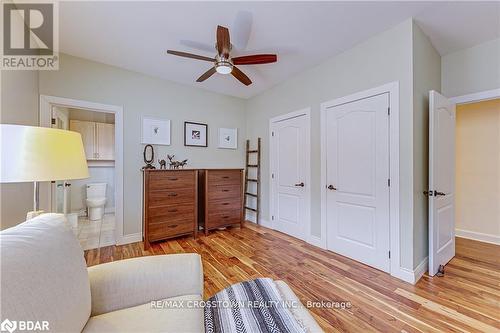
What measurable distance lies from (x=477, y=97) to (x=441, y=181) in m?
1.11

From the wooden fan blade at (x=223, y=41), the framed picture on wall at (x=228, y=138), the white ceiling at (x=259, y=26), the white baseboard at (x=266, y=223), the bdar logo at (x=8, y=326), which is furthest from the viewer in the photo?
the framed picture on wall at (x=228, y=138)

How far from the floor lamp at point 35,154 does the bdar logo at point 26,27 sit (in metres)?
1.44

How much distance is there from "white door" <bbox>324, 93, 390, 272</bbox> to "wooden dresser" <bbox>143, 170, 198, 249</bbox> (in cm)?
200

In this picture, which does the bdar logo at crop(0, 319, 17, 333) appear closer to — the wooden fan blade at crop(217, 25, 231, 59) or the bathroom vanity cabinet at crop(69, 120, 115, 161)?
the wooden fan blade at crop(217, 25, 231, 59)

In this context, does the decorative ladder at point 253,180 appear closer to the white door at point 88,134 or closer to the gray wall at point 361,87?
the gray wall at point 361,87

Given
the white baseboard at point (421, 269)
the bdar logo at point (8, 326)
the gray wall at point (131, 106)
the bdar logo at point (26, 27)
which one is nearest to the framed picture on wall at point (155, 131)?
the gray wall at point (131, 106)

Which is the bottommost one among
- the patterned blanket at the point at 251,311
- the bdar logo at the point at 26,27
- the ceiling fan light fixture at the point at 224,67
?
the patterned blanket at the point at 251,311

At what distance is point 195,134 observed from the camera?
3.81 meters

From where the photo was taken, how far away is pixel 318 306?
68.6 inches

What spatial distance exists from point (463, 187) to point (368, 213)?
2.25m

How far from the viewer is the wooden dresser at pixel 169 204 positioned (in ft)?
9.59

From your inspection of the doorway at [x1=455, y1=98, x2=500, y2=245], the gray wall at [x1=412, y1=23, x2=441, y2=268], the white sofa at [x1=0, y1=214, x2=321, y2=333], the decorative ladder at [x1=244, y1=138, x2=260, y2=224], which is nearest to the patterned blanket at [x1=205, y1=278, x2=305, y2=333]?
the white sofa at [x1=0, y1=214, x2=321, y2=333]

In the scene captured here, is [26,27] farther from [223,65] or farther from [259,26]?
[259,26]

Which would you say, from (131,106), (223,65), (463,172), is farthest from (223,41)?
(463,172)
